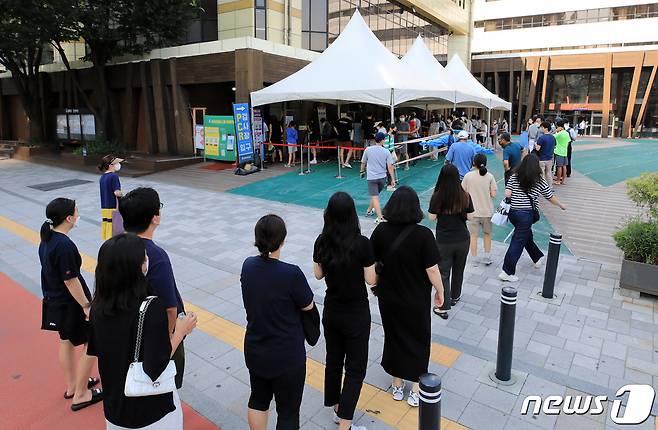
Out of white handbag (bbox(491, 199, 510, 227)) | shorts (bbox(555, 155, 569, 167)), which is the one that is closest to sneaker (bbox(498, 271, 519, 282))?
white handbag (bbox(491, 199, 510, 227))

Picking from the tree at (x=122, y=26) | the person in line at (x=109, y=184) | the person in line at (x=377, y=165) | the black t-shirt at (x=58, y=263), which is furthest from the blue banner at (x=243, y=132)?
the black t-shirt at (x=58, y=263)

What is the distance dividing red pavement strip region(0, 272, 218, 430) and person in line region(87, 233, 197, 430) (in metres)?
1.27

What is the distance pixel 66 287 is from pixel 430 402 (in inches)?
101

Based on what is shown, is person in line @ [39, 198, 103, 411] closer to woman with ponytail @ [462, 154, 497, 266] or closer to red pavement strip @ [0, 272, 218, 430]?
red pavement strip @ [0, 272, 218, 430]

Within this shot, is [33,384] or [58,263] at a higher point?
[58,263]

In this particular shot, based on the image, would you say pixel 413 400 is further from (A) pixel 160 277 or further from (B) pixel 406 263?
(A) pixel 160 277

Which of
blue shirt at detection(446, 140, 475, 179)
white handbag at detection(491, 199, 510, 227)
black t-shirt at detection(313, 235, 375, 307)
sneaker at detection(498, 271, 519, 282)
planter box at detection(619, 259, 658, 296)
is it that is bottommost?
sneaker at detection(498, 271, 519, 282)

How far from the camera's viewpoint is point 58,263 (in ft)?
10.3

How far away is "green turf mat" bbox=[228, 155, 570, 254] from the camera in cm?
1109

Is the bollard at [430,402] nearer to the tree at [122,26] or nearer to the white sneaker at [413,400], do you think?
the white sneaker at [413,400]

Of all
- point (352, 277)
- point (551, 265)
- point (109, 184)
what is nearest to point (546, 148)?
point (551, 265)

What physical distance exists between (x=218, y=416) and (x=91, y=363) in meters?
1.01

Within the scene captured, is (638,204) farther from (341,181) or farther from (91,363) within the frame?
(341,181)

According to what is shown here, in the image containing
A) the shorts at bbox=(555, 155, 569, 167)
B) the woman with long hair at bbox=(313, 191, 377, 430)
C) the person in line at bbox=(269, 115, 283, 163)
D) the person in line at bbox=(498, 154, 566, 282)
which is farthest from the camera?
the person in line at bbox=(269, 115, 283, 163)
